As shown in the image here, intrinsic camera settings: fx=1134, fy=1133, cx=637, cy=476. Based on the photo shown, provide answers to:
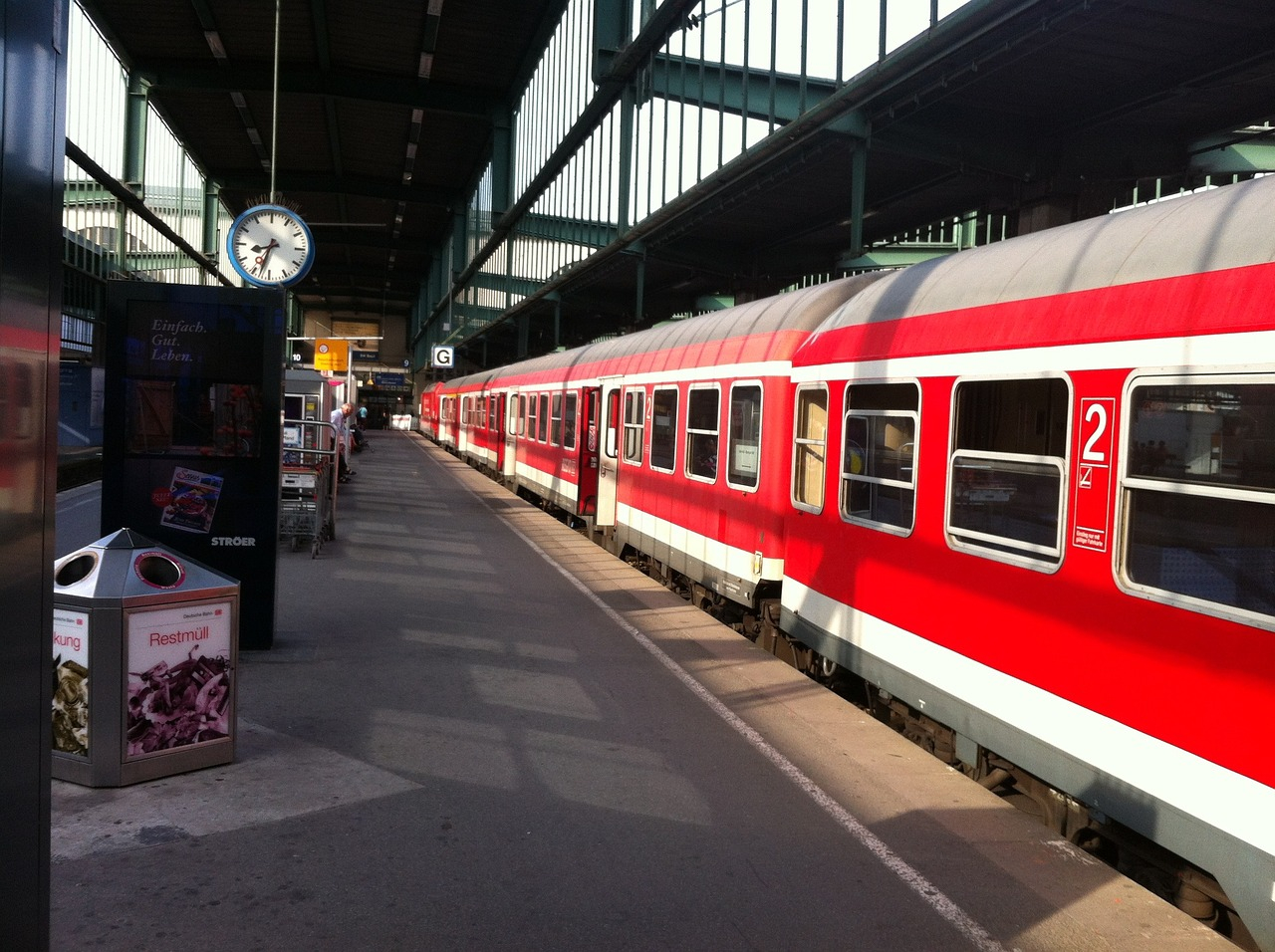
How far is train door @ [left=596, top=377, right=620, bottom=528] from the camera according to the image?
52.9 ft

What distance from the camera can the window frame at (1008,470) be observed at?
17.6 feet

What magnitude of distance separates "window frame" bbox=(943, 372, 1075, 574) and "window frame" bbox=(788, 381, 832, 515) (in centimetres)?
181

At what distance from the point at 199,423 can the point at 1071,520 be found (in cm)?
656

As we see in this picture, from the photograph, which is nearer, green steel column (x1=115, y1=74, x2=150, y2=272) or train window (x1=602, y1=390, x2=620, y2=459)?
train window (x1=602, y1=390, x2=620, y2=459)

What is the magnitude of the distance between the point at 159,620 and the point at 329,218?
5655 centimetres

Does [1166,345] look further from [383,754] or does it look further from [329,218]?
[329,218]

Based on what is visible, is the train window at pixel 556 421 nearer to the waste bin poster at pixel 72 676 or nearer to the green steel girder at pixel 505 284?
the waste bin poster at pixel 72 676

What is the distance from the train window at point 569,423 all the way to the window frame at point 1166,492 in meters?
15.7

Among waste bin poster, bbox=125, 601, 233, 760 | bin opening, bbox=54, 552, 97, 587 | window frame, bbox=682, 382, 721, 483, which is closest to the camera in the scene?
waste bin poster, bbox=125, 601, 233, 760

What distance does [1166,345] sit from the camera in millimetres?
4789

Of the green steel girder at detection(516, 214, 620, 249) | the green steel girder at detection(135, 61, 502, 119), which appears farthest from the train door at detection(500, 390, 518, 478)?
the green steel girder at detection(135, 61, 502, 119)

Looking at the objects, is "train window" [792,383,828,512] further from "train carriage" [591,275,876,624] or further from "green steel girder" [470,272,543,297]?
"green steel girder" [470,272,543,297]

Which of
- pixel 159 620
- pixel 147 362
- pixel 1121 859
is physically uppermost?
pixel 147 362

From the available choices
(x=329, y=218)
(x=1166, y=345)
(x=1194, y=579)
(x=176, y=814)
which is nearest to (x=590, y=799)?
(x=176, y=814)
